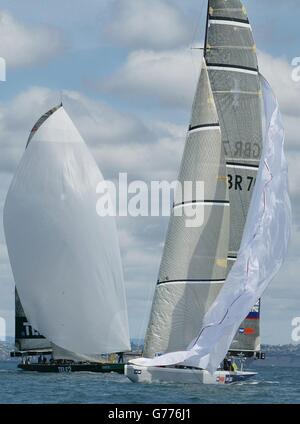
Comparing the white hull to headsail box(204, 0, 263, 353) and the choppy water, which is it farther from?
headsail box(204, 0, 263, 353)

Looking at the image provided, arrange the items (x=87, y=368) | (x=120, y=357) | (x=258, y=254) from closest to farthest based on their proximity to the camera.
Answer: (x=258, y=254), (x=87, y=368), (x=120, y=357)

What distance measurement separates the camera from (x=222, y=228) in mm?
47406

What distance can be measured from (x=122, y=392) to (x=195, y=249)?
5.94 metres

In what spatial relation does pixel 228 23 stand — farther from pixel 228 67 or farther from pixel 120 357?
pixel 120 357

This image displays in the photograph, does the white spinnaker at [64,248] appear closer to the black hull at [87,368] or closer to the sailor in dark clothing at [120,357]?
the black hull at [87,368]

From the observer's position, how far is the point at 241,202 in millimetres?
50469

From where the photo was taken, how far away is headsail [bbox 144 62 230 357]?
46.8 meters

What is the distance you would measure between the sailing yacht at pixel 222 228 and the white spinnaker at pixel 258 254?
0.03 metres

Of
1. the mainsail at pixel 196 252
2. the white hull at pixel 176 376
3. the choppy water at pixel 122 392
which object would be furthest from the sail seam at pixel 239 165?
the choppy water at pixel 122 392

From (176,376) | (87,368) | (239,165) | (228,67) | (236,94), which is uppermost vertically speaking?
(228,67)

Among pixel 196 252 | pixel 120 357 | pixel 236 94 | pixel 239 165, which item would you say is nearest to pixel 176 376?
pixel 196 252

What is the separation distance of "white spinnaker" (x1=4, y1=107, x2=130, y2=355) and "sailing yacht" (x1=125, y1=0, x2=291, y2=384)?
4.17 meters
